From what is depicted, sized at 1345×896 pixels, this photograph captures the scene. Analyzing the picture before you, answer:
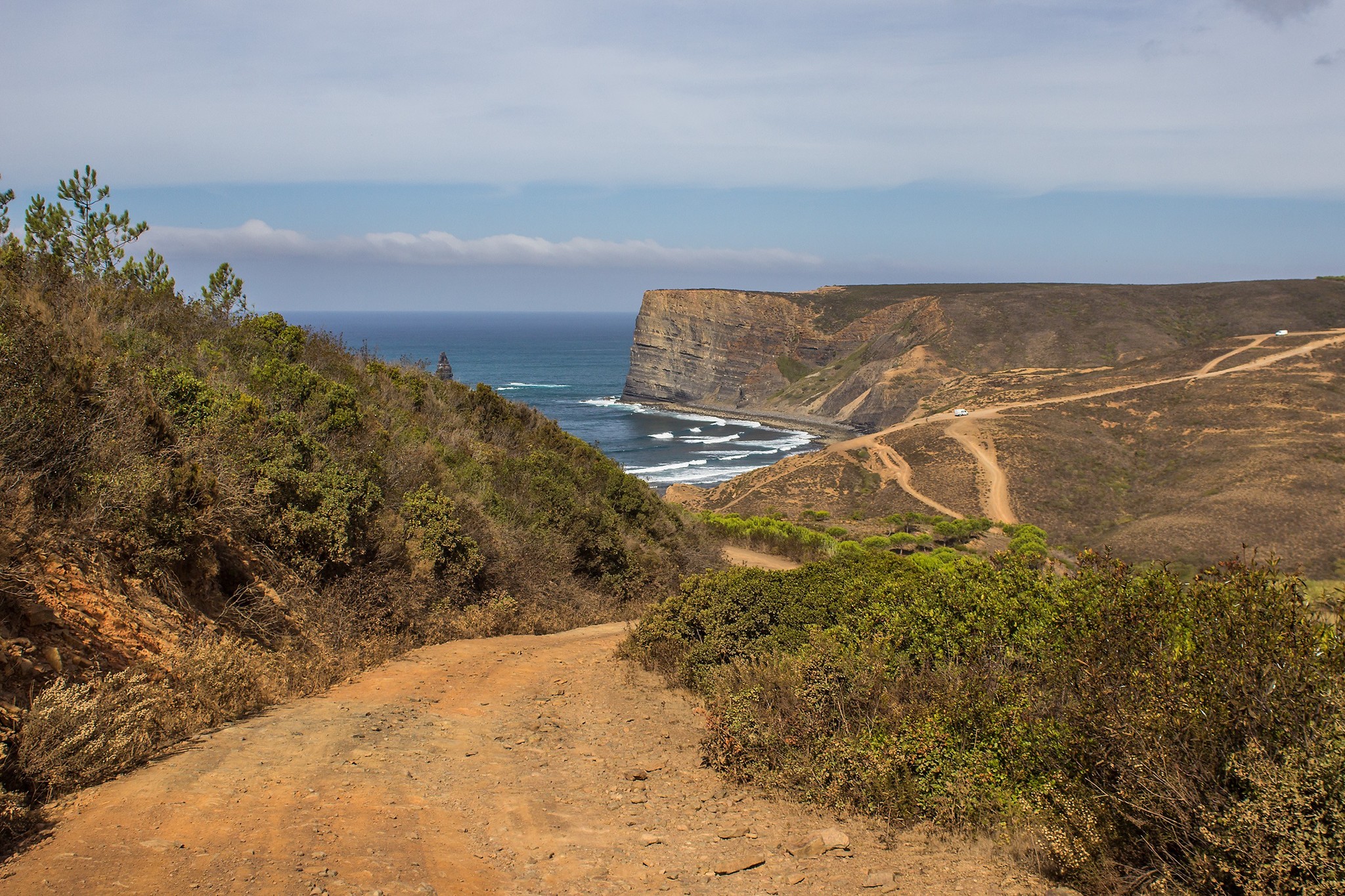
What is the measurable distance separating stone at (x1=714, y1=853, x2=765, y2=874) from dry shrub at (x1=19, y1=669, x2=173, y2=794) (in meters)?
3.60

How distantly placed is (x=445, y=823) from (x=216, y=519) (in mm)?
4320

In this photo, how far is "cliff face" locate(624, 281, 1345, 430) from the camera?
306ft

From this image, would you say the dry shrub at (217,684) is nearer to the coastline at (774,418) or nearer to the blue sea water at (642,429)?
the blue sea water at (642,429)

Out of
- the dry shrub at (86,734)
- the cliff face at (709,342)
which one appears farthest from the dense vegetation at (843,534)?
the cliff face at (709,342)

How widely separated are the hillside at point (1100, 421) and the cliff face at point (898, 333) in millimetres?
393

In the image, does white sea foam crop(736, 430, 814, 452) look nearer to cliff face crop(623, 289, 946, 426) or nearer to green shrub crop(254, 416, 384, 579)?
cliff face crop(623, 289, 946, 426)

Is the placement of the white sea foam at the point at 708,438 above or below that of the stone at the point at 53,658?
below

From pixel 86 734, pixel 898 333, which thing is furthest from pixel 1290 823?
pixel 898 333

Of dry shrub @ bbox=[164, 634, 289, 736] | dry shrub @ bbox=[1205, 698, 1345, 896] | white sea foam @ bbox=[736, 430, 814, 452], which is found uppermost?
dry shrub @ bbox=[1205, 698, 1345, 896]

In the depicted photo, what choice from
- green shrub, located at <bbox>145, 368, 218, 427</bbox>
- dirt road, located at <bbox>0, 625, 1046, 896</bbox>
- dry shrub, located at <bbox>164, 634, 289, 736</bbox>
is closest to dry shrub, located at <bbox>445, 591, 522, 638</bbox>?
dirt road, located at <bbox>0, 625, 1046, 896</bbox>

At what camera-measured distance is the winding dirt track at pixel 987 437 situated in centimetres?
4575

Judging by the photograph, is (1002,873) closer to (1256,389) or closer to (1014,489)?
(1014,489)

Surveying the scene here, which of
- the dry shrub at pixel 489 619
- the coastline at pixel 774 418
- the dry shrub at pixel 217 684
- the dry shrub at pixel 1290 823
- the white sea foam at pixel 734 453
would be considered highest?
the dry shrub at pixel 1290 823

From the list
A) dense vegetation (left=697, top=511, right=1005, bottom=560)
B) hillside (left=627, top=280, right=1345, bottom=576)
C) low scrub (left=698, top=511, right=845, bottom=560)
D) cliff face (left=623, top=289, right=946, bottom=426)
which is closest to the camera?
low scrub (left=698, top=511, right=845, bottom=560)
